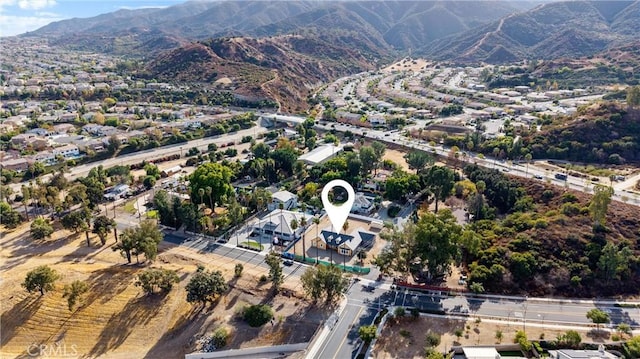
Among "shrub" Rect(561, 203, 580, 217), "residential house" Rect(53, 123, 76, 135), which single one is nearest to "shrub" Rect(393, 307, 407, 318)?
"shrub" Rect(561, 203, 580, 217)

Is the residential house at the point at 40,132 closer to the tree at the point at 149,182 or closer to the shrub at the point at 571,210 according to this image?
the tree at the point at 149,182

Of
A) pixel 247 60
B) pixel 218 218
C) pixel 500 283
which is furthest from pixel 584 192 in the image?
pixel 247 60

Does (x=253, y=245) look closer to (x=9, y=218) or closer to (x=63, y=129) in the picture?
(x=9, y=218)

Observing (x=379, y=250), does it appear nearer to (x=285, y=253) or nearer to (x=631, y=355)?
(x=285, y=253)

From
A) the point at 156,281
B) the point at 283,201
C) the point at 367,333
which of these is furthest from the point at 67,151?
the point at 367,333

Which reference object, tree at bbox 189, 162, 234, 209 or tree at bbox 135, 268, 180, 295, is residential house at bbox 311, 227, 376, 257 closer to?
tree at bbox 189, 162, 234, 209

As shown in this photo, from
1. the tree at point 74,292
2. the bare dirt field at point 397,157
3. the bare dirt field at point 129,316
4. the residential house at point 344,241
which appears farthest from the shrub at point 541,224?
the tree at point 74,292

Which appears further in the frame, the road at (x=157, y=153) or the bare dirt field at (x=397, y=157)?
the bare dirt field at (x=397, y=157)
